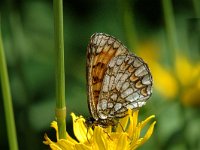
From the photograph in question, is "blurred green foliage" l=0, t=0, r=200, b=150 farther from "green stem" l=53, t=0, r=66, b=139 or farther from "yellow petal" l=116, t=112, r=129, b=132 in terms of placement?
"green stem" l=53, t=0, r=66, b=139

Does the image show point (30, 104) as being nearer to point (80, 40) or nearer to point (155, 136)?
point (155, 136)

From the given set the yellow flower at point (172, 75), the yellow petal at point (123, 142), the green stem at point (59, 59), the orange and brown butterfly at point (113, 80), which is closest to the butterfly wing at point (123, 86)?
the orange and brown butterfly at point (113, 80)

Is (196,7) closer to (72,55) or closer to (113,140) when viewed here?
(113,140)

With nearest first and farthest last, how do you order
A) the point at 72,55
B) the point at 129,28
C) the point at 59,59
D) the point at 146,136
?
1. the point at 59,59
2. the point at 146,136
3. the point at 129,28
4. the point at 72,55

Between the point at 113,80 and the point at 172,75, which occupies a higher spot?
the point at 113,80

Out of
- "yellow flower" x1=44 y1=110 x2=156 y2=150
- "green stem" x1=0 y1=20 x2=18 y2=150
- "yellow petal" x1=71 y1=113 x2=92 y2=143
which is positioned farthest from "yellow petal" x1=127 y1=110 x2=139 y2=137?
"green stem" x1=0 y1=20 x2=18 y2=150

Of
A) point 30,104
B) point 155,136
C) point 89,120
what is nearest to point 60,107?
point 89,120

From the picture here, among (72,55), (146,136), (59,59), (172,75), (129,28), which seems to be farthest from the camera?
(72,55)

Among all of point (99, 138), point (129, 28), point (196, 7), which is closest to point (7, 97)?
point (99, 138)
